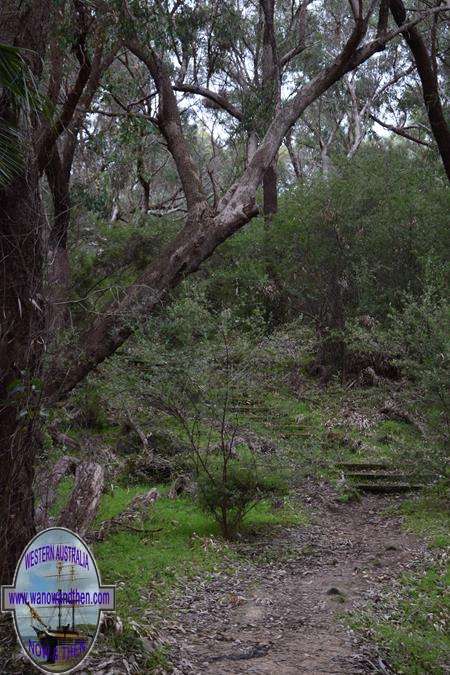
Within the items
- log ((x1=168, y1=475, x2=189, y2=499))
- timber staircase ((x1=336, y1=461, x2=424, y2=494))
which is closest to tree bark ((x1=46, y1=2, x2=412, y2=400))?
log ((x1=168, y1=475, x2=189, y2=499))

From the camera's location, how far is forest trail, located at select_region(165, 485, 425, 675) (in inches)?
205

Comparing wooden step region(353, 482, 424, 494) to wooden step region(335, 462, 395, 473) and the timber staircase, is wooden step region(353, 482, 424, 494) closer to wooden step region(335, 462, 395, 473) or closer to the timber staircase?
the timber staircase

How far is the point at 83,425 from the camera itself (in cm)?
1285

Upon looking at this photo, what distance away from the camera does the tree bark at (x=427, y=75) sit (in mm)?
10055

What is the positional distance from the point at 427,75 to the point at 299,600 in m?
7.32

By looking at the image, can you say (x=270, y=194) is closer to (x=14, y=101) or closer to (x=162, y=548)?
(x=162, y=548)

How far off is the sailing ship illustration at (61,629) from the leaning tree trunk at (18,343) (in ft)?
4.12

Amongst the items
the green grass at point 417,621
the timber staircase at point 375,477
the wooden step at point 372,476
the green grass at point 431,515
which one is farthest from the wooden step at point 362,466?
the green grass at point 417,621

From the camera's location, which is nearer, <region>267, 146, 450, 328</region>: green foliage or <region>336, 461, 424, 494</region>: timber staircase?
<region>336, 461, 424, 494</region>: timber staircase

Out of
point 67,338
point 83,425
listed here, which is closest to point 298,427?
point 83,425

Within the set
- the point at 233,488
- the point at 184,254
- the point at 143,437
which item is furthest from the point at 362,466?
the point at 184,254

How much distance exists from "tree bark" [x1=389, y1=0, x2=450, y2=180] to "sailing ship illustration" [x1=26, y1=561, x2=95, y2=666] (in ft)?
28.8

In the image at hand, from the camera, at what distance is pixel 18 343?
482 centimetres

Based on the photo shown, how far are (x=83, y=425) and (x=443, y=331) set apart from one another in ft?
21.7
